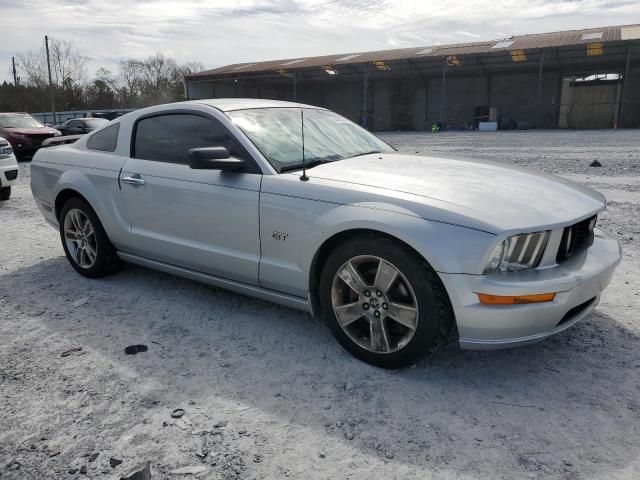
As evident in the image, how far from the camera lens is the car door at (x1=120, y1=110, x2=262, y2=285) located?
3203 mm

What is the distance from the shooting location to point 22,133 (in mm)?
15773

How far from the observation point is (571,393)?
2.55 metres

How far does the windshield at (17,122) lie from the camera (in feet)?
53.8

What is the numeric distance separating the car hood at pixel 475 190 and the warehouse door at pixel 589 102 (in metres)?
31.9

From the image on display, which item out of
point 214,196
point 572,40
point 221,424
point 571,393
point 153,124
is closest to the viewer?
point 221,424

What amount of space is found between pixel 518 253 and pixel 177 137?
2.50 meters

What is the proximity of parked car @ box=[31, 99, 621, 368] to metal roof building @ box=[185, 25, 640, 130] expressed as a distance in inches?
1071

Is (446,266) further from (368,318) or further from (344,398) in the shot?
(344,398)

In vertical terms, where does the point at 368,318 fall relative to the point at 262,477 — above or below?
above

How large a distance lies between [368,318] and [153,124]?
7.66 feet

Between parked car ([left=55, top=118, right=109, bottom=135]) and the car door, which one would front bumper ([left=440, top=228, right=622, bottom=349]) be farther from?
parked car ([left=55, top=118, right=109, bottom=135])

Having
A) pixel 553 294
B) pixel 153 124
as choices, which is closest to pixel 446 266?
pixel 553 294

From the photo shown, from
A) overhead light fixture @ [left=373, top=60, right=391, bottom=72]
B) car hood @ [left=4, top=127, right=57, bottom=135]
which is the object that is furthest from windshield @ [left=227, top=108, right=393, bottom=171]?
overhead light fixture @ [left=373, top=60, right=391, bottom=72]

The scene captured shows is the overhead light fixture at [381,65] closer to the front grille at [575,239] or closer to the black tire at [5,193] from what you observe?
the black tire at [5,193]
